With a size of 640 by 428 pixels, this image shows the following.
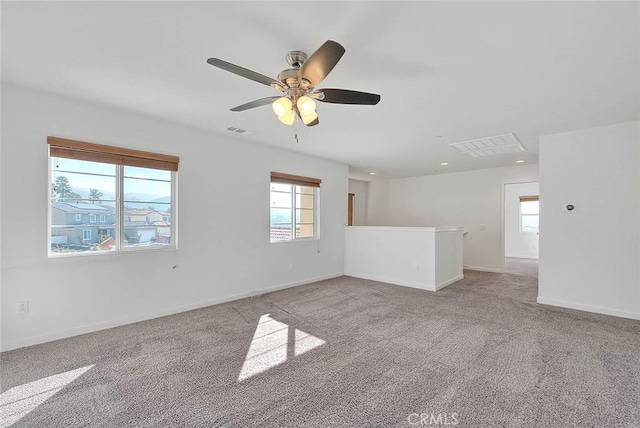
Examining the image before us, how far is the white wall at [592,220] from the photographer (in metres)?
3.65

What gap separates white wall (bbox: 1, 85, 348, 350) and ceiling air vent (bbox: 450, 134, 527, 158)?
270 cm

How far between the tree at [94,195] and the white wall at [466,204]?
6.91m

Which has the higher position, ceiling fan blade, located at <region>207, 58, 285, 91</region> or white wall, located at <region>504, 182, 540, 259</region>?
ceiling fan blade, located at <region>207, 58, 285, 91</region>

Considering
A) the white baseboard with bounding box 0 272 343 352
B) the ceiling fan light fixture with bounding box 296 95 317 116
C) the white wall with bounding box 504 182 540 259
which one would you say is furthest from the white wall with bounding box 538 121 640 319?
the white wall with bounding box 504 182 540 259

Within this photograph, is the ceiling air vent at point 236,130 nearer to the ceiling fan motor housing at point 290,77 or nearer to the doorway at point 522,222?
the ceiling fan motor housing at point 290,77

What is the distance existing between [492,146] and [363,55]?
3607mm

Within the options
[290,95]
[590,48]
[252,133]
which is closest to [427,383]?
[290,95]

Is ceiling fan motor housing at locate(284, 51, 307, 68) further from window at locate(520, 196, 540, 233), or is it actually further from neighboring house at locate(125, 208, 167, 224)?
window at locate(520, 196, 540, 233)

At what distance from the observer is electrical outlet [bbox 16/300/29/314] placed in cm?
279

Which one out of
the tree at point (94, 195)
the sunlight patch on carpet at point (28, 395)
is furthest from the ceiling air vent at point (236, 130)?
the sunlight patch on carpet at point (28, 395)

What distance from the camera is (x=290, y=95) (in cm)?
220

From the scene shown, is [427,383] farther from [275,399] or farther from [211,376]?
[211,376]

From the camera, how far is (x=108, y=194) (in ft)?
11.0

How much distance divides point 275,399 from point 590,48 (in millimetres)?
3312
